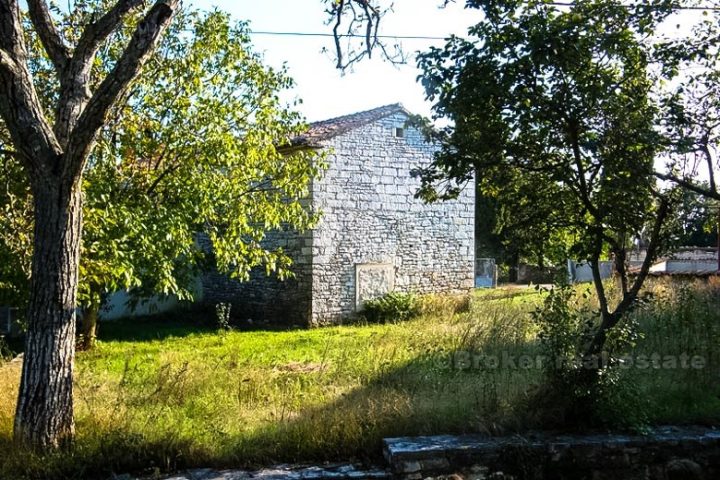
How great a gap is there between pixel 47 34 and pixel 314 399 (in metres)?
4.26

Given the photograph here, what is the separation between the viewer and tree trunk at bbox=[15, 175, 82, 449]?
186 inches

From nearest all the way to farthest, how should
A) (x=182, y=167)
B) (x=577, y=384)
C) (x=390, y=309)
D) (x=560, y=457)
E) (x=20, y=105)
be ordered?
(x=20, y=105) → (x=560, y=457) → (x=577, y=384) → (x=182, y=167) → (x=390, y=309)

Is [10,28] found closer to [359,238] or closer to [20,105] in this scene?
[20,105]

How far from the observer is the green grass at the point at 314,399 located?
5.03 metres

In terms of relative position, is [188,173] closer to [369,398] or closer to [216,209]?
[216,209]

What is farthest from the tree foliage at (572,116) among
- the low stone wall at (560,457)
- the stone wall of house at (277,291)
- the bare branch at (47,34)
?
the stone wall of house at (277,291)

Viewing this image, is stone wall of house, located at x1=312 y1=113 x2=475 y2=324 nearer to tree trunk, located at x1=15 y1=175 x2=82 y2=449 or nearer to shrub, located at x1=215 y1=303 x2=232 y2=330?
shrub, located at x1=215 y1=303 x2=232 y2=330

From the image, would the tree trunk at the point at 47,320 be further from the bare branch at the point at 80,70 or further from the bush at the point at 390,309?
the bush at the point at 390,309

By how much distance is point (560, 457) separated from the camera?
16.6ft

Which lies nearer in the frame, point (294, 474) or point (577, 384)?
point (294, 474)

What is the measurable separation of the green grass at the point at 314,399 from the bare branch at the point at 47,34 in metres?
3.04

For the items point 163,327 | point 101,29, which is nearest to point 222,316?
point 163,327

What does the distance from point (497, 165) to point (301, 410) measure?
10.1ft

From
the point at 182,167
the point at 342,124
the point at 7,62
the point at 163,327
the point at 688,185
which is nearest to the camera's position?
the point at 7,62
